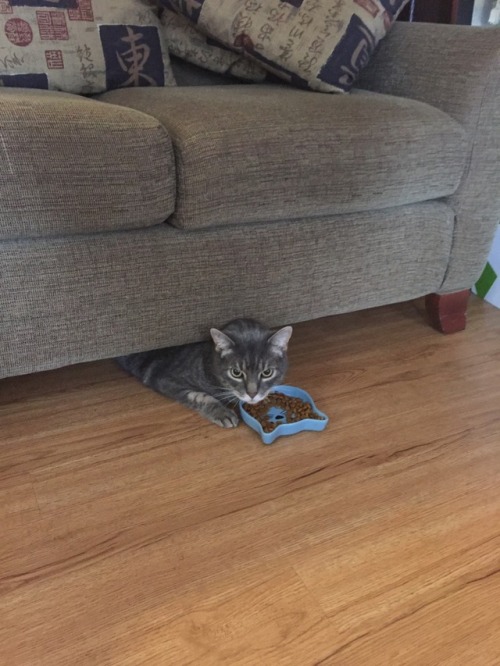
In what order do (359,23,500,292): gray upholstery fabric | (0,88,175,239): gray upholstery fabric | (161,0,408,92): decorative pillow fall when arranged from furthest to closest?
(161,0,408,92): decorative pillow
(359,23,500,292): gray upholstery fabric
(0,88,175,239): gray upholstery fabric

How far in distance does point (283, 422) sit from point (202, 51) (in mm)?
1049

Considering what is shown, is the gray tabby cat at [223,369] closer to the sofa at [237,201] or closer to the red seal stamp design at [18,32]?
the sofa at [237,201]

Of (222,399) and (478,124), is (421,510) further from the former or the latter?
(478,124)

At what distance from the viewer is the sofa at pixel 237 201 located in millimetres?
1000

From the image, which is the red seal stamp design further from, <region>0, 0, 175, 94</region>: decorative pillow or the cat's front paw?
the cat's front paw

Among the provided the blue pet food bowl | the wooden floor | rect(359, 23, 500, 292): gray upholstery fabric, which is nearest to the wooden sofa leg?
rect(359, 23, 500, 292): gray upholstery fabric

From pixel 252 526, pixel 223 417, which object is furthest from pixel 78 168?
pixel 252 526

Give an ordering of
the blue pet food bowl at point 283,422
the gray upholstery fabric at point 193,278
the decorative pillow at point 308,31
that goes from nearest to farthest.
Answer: the gray upholstery fabric at point 193,278
the blue pet food bowl at point 283,422
the decorative pillow at point 308,31

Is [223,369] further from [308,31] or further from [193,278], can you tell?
[308,31]

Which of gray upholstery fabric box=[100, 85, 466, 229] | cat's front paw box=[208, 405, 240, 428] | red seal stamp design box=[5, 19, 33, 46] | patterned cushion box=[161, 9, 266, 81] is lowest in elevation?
cat's front paw box=[208, 405, 240, 428]

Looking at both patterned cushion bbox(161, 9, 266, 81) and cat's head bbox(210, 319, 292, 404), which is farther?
patterned cushion bbox(161, 9, 266, 81)

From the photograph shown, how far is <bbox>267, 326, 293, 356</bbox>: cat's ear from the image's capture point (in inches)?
46.6

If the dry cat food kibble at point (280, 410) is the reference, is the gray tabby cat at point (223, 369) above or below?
above

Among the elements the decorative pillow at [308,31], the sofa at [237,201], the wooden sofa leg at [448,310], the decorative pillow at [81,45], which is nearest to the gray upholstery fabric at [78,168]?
the sofa at [237,201]
